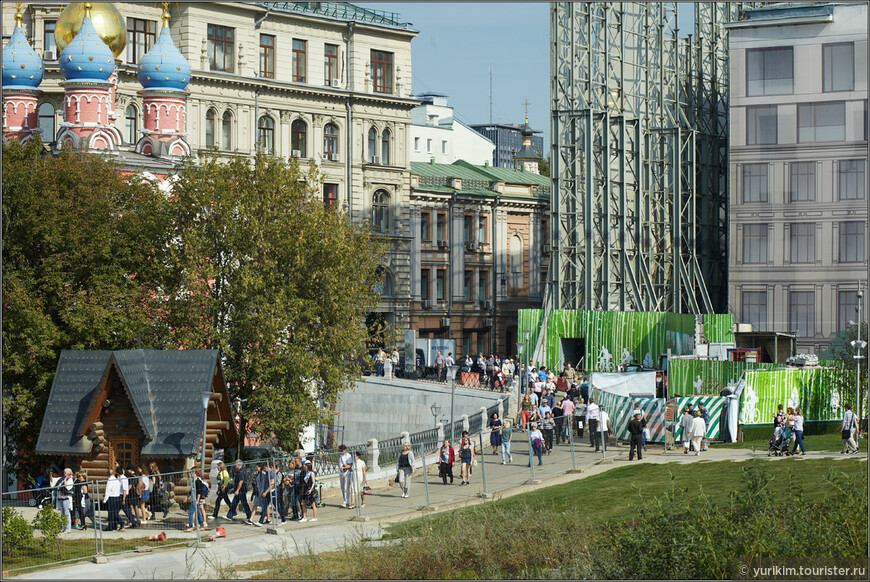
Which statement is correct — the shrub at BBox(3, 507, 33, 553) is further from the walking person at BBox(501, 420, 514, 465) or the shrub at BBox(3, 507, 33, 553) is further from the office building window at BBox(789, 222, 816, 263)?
the office building window at BBox(789, 222, 816, 263)

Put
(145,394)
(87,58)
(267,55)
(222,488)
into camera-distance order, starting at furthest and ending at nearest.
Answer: (267,55)
(87,58)
(145,394)
(222,488)

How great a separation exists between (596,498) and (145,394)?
439 inches

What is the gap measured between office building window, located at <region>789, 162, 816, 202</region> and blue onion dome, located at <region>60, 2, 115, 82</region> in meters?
30.1

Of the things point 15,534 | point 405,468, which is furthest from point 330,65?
point 15,534

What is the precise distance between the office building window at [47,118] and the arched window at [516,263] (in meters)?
29.9

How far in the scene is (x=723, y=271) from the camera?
73.4 meters

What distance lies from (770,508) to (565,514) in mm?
3879

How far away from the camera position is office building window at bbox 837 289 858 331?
58.7 meters

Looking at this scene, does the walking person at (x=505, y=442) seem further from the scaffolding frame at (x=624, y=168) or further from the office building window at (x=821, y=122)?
the scaffolding frame at (x=624, y=168)

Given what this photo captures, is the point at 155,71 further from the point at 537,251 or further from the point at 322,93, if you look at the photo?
the point at 537,251

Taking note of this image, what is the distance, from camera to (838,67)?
58.9 meters

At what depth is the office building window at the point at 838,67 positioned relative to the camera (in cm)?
5869

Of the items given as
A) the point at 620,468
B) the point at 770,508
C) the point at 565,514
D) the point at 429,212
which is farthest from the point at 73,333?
the point at 429,212

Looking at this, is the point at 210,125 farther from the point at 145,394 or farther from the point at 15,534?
the point at 15,534
